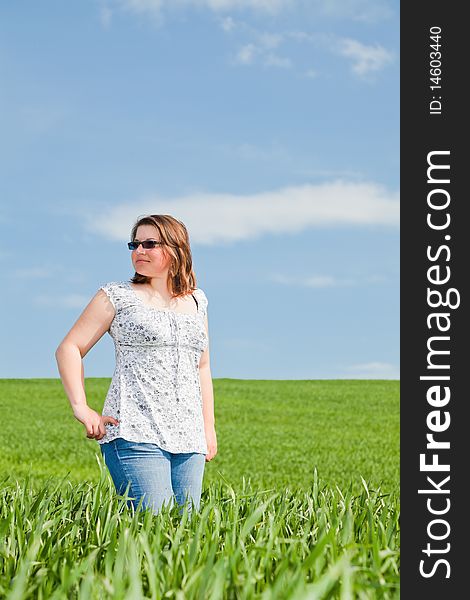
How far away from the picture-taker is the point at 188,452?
4.75 m

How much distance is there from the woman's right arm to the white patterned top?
51 millimetres

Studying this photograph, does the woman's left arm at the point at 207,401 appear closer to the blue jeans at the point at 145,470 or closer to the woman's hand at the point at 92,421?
the blue jeans at the point at 145,470

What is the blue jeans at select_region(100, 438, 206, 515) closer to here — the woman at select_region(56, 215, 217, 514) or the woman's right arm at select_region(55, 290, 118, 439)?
the woman at select_region(56, 215, 217, 514)

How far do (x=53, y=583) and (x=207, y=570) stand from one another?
2.47 ft

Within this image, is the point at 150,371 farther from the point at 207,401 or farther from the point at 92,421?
the point at 207,401

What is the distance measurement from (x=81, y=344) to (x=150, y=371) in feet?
1.42

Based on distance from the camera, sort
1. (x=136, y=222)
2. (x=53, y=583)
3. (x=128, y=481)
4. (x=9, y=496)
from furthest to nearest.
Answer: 1. (x=9, y=496)
2. (x=136, y=222)
3. (x=128, y=481)
4. (x=53, y=583)

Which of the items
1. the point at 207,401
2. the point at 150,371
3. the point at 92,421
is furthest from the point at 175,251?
the point at 92,421

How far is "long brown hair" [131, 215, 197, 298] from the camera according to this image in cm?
484

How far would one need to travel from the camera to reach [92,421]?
4.59 m

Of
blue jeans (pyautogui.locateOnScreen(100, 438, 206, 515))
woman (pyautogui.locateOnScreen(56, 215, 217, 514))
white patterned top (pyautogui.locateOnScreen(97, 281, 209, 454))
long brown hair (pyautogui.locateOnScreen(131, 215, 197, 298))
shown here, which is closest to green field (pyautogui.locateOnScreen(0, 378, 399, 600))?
blue jeans (pyautogui.locateOnScreen(100, 438, 206, 515))

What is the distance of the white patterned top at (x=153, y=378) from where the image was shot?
4.65 meters

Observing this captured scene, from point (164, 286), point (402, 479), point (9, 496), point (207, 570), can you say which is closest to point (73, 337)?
point (164, 286)

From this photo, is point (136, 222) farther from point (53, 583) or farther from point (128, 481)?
point (53, 583)
